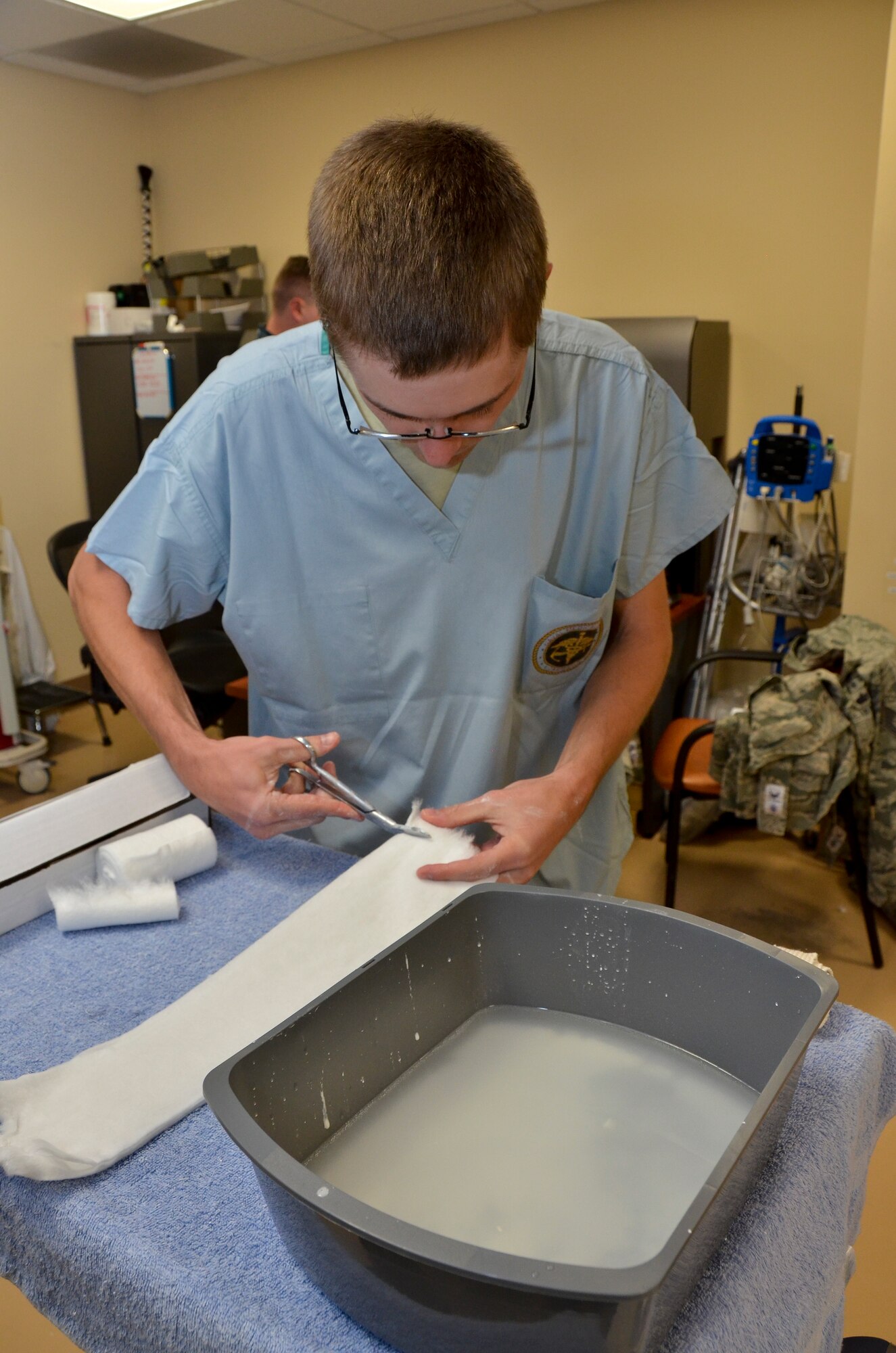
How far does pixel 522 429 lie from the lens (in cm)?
111

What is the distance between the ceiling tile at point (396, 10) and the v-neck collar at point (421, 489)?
2933 mm

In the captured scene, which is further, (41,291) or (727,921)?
(41,291)

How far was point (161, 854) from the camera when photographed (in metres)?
1.10

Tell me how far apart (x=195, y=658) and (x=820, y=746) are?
6.40 feet

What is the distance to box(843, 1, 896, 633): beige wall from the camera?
105 inches

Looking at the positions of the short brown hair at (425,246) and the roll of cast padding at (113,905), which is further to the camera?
the roll of cast padding at (113,905)

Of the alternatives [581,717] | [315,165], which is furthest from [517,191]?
[315,165]

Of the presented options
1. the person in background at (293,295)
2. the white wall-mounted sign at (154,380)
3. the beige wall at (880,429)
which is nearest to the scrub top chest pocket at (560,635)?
the beige wall at (880,429)

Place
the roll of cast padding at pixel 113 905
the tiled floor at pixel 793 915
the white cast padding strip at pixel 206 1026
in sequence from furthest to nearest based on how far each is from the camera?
1. the tiled floor at pixel 793 915
2. the roll of cast padding at pixel 113 905
3. the white cast padding strip at pixel 206 1026

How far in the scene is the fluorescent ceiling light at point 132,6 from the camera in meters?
3.29

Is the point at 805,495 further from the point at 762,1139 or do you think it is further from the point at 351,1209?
the point at 351,1209

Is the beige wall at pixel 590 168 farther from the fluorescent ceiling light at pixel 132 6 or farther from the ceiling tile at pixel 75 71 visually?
the fluorescent ceiling light at pixel 132 6

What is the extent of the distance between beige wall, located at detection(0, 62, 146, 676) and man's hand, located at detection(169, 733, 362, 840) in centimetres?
384

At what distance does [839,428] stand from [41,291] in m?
3.35
